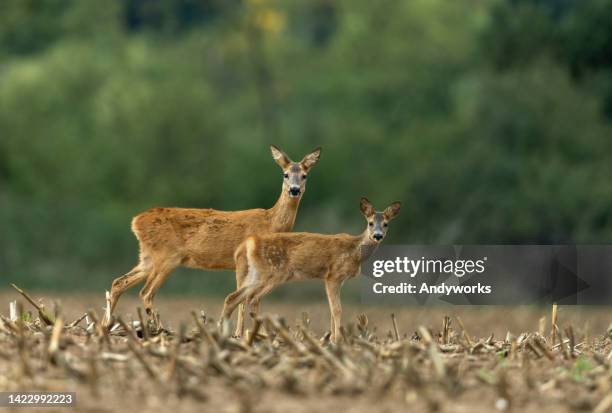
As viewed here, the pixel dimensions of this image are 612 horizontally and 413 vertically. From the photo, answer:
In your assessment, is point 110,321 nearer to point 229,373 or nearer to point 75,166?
point 229,373

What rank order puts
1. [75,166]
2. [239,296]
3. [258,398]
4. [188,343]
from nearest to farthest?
1. [258,398]
2. [188,343]
3. [239,296]
4. [75,166]

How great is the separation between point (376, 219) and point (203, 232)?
82.1 inches

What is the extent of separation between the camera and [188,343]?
38.7 ft

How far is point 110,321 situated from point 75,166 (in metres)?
40.7

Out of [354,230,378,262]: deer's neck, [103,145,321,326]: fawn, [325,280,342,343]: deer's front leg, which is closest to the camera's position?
[325,280,342,343]: deer's front leg

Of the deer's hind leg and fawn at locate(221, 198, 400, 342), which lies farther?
the deer's hind leg

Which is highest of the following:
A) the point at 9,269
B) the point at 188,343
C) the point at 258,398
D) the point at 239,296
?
the point at 9,269

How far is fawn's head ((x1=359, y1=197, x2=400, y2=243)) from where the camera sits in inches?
569

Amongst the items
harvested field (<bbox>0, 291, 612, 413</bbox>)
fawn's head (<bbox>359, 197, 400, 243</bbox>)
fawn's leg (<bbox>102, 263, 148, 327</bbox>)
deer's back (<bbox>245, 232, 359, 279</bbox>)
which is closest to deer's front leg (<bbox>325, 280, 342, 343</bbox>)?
deer's back (<bbox>245, 232, 359, 279</bbox>)

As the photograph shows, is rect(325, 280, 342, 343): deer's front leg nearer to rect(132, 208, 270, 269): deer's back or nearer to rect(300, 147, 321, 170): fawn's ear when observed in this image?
rect(132, 208, 270, 269): deer's back

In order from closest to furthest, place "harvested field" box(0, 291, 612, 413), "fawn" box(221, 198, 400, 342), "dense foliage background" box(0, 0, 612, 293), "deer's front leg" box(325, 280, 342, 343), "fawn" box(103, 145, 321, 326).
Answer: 1. "harvested field" box(0, 291, 612, 413)
2. "deer's front leg" box(325, 280, 342, 343)
3. "fawn" box(221, 198, 400, 342)
4. "fawn" box(103, 145, 321, 326)
5. "dense foliage background" box(0, 0, 612, 293)

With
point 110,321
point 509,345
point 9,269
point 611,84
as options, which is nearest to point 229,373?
point 110,321

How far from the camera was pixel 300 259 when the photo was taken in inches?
570

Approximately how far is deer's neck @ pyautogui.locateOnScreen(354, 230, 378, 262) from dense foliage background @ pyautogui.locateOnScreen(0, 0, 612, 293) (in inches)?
894
